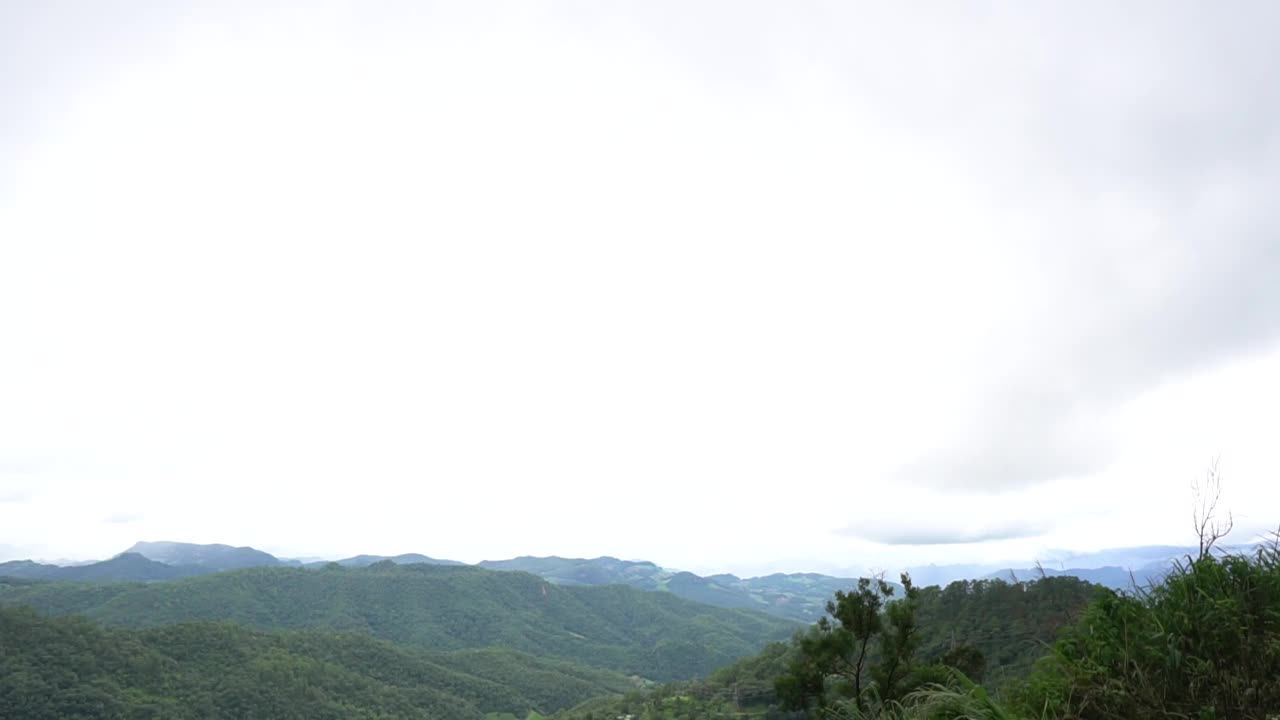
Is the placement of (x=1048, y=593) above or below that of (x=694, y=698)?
above

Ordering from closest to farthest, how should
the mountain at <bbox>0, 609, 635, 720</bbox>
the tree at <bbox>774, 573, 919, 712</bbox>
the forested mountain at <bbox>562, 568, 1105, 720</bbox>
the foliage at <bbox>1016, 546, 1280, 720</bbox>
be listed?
the foliage at <bbox>1016, 546, 1280, 720</bbox> < the tree at <bbox>774, 573, 919, 712</bbox> < the forested mountain at <bbox>562, 568, 1105, 720</bbox> < the mountain at <bbox>0, 609, 635, 720</bbox>

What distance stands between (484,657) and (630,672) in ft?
157

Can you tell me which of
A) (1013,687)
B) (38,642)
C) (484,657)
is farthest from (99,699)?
(1013,687)

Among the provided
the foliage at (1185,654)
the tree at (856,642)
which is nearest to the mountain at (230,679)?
the tree at (856,642)

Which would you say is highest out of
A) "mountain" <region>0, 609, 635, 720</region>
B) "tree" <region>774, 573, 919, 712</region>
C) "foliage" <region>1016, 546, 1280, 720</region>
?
"foliage" <region>1016, 546, 1280, 720</region>

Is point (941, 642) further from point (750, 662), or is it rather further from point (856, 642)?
point (856, 642)

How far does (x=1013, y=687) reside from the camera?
6285mm

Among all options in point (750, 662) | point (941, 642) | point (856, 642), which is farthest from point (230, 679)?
point (856, 642)

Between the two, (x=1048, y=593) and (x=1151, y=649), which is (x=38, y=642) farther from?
(x=1151, y=649)

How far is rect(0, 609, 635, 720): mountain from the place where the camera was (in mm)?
93062

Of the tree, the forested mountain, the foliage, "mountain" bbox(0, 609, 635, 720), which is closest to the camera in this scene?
the foliage

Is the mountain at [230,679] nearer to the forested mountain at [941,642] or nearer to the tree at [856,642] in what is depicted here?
the forested mountain at [941,642]

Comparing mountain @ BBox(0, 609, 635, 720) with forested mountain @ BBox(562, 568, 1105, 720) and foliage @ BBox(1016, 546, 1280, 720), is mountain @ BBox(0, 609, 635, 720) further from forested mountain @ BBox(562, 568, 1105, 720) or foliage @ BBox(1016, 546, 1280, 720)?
foliage @ BBox(1016, 546, 1280, 720)

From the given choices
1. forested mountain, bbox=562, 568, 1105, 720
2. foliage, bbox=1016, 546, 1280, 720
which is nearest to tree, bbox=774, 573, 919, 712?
foliage, bbox=1016, 546, 1280, 720
